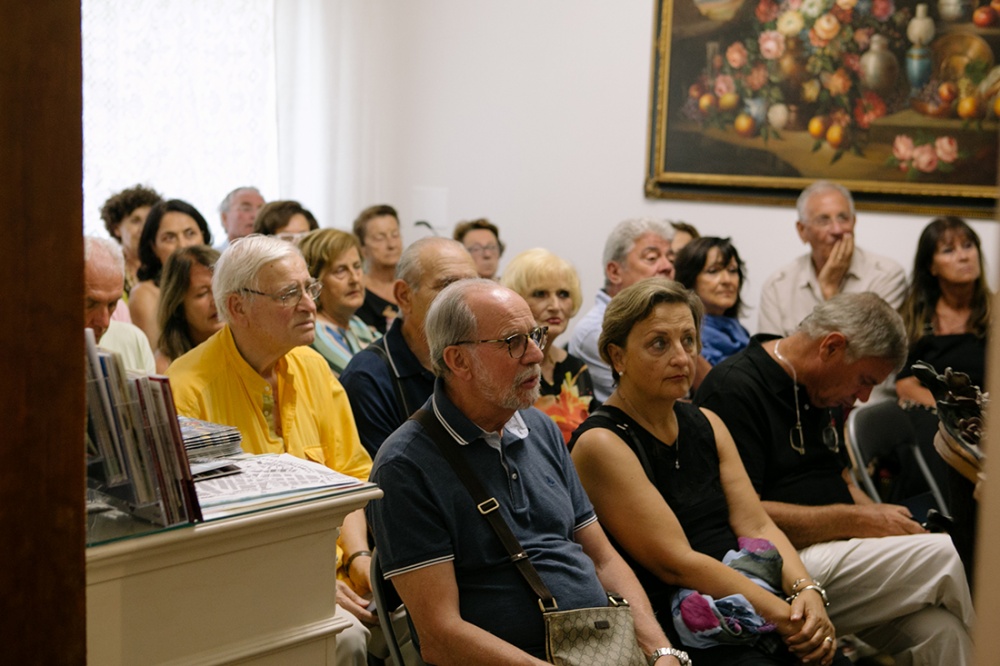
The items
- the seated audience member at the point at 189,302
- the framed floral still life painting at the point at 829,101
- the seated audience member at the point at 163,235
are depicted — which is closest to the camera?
the seated audience member at the point at 189,302

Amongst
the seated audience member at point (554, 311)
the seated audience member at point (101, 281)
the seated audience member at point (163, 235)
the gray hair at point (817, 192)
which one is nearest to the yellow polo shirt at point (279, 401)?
the seated audience member at point (101, 281)

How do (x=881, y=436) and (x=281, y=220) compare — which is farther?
(x=281, y=220)

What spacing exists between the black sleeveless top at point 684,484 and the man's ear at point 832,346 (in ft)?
1.81

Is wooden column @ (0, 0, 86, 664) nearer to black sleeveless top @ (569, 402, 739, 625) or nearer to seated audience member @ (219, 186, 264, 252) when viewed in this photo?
black sleeveless top @ (569, 402, 739, 625)

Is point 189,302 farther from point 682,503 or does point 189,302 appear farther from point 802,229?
point 802,229

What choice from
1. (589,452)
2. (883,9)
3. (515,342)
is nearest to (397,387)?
(589,452)

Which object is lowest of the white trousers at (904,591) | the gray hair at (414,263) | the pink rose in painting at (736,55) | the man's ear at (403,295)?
the white trousers at (904,591)

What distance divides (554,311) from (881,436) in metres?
1.35

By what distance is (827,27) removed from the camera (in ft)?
18.0

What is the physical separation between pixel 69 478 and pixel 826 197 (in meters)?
4.47

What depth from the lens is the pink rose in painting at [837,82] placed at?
5.46 m

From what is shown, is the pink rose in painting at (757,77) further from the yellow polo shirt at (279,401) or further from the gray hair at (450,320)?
the gray hair at (450,320)

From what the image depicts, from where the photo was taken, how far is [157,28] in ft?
19.3

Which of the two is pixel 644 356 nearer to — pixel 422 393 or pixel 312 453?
pixel 422 393
